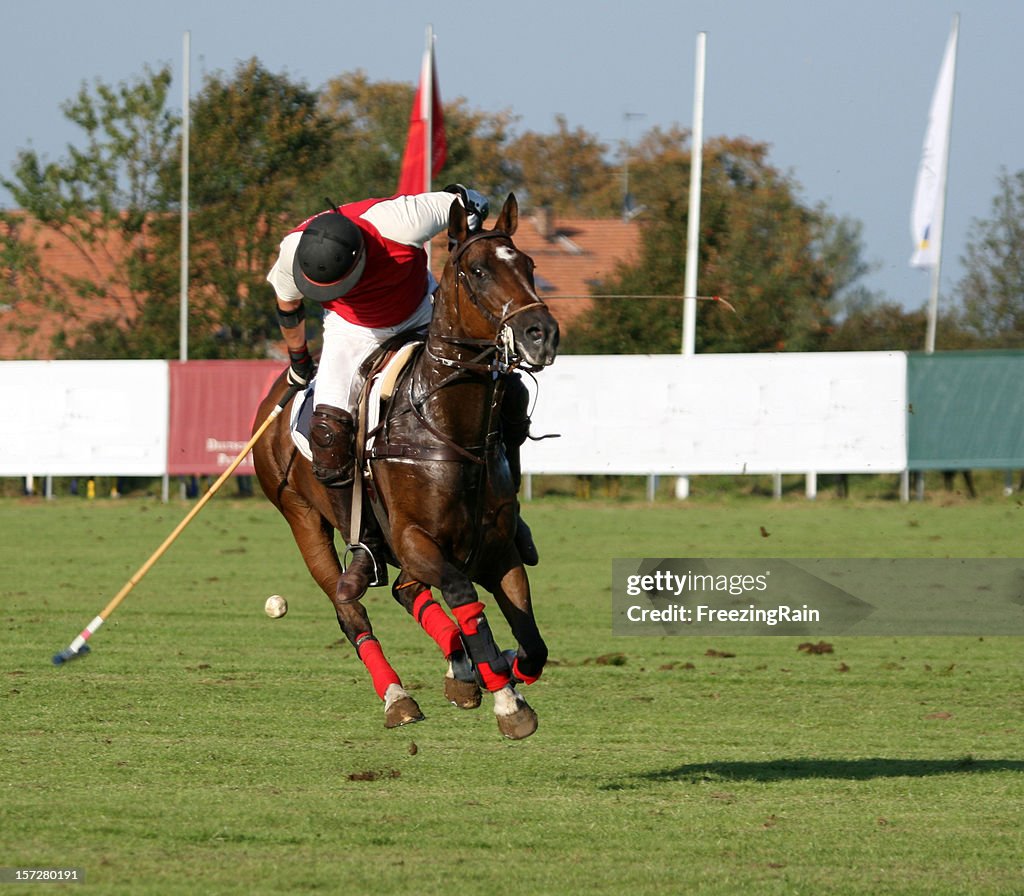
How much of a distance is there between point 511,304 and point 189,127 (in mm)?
32803

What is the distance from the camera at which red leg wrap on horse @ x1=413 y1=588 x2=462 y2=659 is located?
7.88 m

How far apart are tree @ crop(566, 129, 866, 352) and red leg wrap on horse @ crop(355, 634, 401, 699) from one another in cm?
2118

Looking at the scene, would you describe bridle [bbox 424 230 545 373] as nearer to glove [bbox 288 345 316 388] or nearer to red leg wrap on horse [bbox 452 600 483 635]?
red leg wrap on horse [bbox 452 600 483 635]

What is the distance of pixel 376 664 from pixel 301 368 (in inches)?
73.5

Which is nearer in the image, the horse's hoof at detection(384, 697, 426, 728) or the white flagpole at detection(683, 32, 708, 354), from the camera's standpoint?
the horse's hoof at detection(384, 697, 426, 728)

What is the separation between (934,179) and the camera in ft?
112

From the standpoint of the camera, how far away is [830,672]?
481 inches

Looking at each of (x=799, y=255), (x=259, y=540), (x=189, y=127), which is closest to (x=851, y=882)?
(x=259, y=540)

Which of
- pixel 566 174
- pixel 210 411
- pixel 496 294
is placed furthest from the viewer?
pixel 566 174

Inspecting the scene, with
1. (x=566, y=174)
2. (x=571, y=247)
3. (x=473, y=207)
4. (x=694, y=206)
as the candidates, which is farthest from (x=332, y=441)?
(x=566, y=174)

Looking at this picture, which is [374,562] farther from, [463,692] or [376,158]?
[376,158]

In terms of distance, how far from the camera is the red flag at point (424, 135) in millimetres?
33375

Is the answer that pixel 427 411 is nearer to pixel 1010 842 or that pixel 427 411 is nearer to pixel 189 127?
pixel 1010 842

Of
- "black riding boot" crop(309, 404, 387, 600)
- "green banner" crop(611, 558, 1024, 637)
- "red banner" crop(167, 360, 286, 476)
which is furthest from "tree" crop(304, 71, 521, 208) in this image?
"black riding boot" crop(309, 404, 387, 600)
